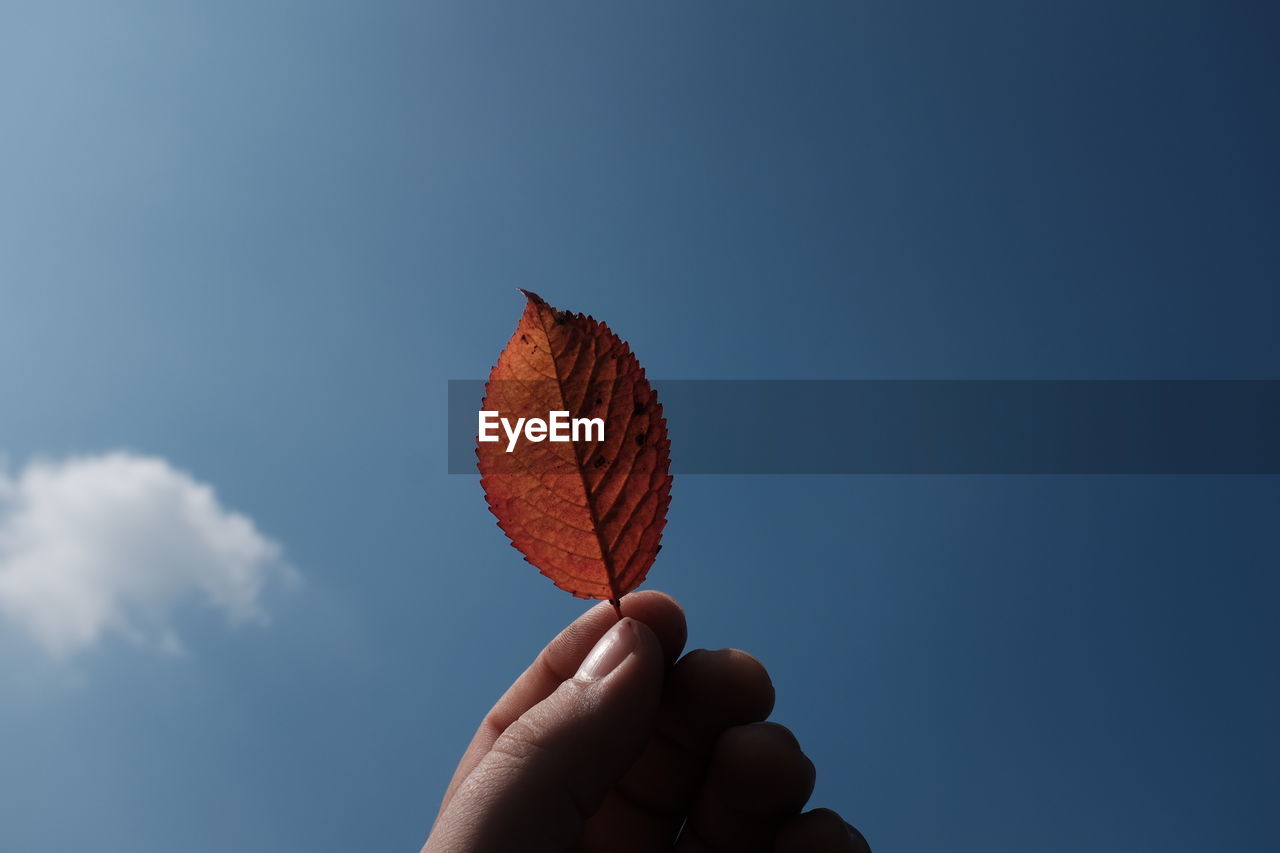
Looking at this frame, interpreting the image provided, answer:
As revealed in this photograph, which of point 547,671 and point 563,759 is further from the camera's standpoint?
point 547,671

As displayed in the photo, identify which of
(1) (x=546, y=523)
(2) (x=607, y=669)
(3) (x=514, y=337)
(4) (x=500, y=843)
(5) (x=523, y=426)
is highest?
(3) (x=514, y=337)

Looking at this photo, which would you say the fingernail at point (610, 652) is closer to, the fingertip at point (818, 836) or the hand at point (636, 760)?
the hand at point (636, 760)

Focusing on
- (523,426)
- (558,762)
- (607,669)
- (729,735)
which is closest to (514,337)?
(523,426)

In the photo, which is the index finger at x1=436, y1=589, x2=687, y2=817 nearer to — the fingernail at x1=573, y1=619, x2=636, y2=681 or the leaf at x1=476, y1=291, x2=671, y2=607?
the fingernail at x1=573, y1=619, x2=636, y2=681

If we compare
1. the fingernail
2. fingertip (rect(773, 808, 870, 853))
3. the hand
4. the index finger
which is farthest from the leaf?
fingertip (rect(773, 808, 870, 853))

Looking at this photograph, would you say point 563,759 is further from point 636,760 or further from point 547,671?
point 547,671

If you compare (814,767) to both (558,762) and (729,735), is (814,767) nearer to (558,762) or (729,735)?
(729,735)

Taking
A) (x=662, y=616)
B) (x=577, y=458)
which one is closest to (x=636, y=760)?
(x=662, y=616)
